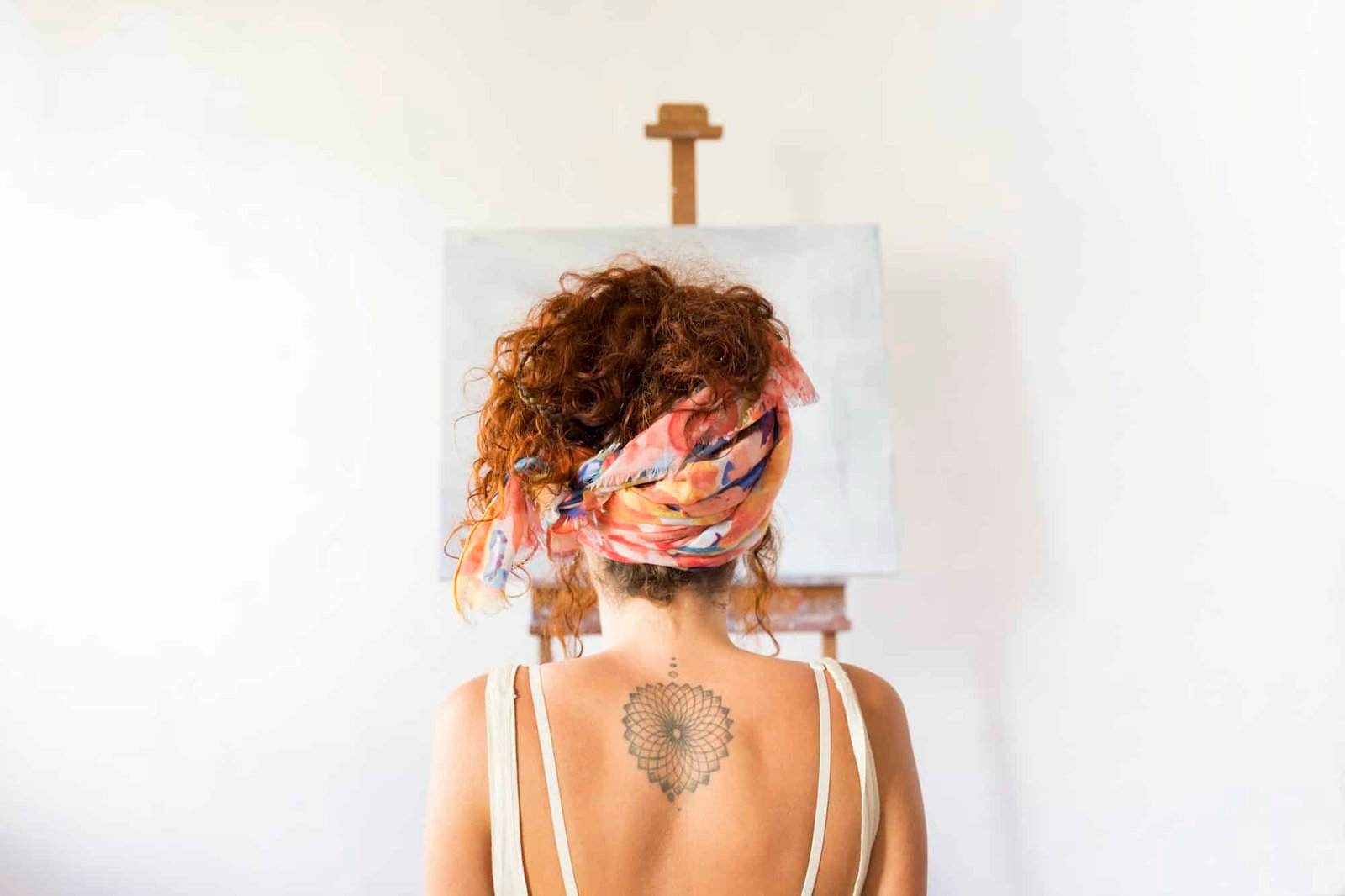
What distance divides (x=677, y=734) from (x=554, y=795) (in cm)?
11

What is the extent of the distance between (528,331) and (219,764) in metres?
1.68

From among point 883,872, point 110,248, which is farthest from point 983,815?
point 110,248

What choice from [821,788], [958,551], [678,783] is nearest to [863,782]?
[821,788]

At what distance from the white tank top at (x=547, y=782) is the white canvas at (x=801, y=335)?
3.22 ft

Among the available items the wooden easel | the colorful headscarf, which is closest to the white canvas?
the wooden easel

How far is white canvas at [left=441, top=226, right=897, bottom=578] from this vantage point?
1.86 m

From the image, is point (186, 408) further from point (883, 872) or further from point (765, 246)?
point (883, 872)

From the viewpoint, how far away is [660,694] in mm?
857

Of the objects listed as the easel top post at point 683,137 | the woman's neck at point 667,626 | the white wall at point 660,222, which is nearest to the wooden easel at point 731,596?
the easel top post at point 683,137

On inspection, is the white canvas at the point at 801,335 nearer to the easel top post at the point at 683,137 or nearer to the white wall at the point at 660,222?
the easel top post at the point at 683,137

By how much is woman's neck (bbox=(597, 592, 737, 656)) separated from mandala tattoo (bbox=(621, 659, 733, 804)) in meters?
0.04

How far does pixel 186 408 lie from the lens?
7.30 feet

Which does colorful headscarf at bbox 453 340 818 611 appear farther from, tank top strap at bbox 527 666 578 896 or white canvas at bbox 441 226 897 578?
white canvas at bbox 441 226 897 578

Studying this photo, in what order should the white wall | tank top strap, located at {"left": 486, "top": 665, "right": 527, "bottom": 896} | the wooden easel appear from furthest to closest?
the white wall → the wooden easel → tank top strap, located at {"left": 486, "top": 665, "right": 527, "bottom": 896}
